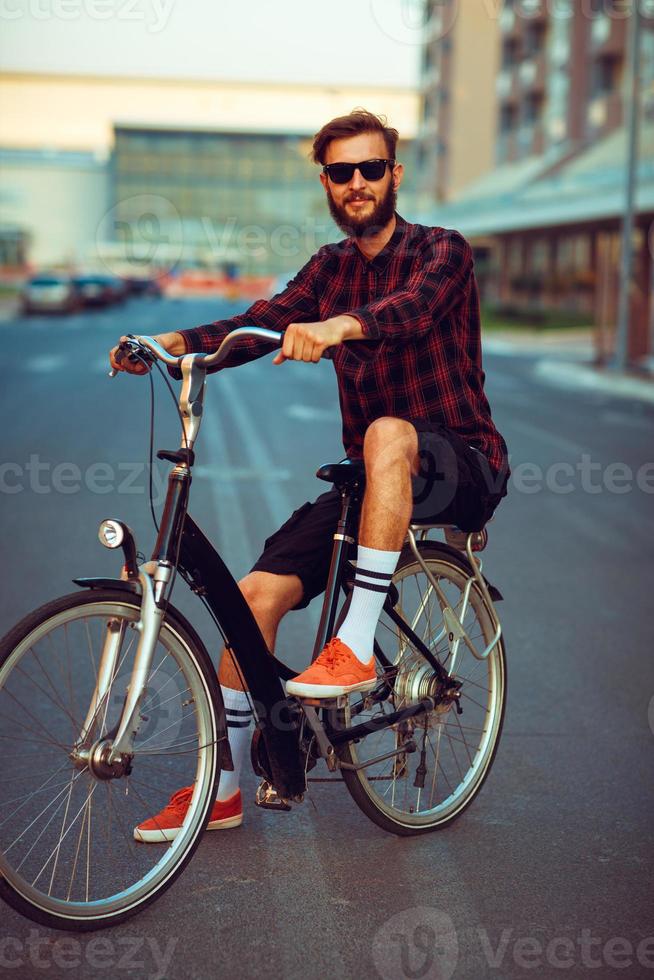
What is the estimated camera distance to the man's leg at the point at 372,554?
131 inches

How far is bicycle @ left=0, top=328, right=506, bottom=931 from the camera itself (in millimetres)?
3061

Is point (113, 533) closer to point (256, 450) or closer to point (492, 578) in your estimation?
point (492, 578)

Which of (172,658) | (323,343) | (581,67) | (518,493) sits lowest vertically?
(518,493)

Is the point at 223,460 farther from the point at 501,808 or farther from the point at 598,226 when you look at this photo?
the point at 598,226

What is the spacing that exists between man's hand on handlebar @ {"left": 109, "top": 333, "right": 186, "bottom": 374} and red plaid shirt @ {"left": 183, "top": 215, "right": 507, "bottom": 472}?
38 millimetres

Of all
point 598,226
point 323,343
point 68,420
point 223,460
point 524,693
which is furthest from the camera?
point 598,226

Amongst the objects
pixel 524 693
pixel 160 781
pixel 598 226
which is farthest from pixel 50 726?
pixel 598 226

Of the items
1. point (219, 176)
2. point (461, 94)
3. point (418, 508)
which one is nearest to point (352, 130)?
point (418, 508)

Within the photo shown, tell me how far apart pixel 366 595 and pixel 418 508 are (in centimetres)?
30

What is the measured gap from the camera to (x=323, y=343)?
2.98m

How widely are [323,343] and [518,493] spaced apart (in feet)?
24.5

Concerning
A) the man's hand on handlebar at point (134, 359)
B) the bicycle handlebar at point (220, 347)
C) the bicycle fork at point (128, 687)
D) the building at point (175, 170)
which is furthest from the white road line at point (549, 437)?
the building at point (175, 170)

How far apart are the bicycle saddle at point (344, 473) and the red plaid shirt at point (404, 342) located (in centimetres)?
26

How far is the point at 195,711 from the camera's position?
128 inches
